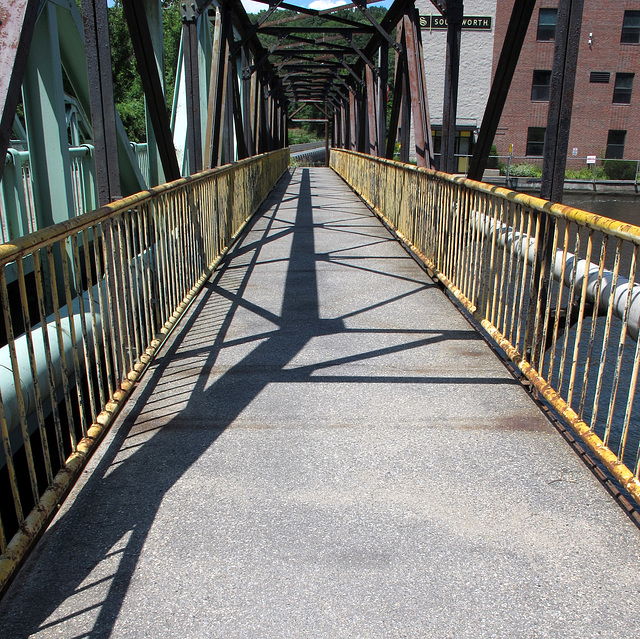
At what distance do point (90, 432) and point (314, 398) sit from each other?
5.11 feet

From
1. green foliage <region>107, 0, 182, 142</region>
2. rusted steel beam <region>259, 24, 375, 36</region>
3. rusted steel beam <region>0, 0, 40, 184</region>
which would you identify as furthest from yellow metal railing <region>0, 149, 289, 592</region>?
green foliage <region>107, 0, 182, 142</region>

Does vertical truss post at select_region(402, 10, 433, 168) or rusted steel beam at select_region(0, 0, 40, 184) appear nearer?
rusted steel beam at select_region(0, 0, 40, 184)

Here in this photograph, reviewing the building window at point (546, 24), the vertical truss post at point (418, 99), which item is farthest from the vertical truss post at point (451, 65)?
the building window at point (546, 24)

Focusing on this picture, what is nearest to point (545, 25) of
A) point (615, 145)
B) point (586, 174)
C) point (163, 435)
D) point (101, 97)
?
point (615, 145)

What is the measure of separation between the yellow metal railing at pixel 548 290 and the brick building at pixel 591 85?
1374 inches

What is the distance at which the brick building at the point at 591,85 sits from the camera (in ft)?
134

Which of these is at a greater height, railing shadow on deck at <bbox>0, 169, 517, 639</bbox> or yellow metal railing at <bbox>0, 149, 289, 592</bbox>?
yellow metal railing at <bbox>0, 149, 289, 592</bbox>

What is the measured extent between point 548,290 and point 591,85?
43153mm

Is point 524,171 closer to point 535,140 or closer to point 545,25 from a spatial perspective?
point 535,140

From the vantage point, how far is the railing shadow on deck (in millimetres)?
2725

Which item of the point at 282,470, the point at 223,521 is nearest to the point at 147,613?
the point at 223,521

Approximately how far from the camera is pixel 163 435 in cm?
411

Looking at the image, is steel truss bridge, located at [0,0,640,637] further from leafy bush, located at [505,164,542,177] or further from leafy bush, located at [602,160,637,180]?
leafy bush, located at [602,160,637,180]

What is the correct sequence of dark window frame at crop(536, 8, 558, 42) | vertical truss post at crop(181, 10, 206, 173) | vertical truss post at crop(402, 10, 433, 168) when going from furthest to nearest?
dark window frame at crop(536, 8, 558, 42) < vertical truss post at crop(402, 10, 433, 168) < vertical truss post at crop(181, 10, 206, 173)
